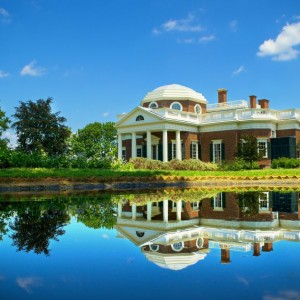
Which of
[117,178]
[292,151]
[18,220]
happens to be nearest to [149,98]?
[292,151]

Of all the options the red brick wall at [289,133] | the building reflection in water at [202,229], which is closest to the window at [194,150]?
the red brick wall at [289,133]

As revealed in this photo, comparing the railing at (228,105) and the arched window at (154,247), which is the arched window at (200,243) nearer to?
the arched window at (154,247)

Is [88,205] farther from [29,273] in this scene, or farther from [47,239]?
[29,273]

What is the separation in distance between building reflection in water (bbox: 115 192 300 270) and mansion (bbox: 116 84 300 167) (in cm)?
2492

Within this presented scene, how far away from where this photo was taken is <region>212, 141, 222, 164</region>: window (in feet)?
129

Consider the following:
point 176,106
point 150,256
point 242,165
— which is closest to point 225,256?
point 150,256

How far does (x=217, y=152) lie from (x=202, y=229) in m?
31.5

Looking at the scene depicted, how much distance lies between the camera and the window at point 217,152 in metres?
39.3

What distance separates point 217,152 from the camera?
3956 cm

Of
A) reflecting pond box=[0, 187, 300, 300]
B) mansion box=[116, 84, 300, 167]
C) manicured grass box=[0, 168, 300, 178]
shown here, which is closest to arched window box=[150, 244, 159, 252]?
reflecting pond box=[0, 187, 300, 300]

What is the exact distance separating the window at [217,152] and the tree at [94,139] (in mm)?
27341

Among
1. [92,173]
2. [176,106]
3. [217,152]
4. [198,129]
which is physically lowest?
[92,173]

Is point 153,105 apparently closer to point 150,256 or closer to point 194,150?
point 194,150

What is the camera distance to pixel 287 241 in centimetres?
748
